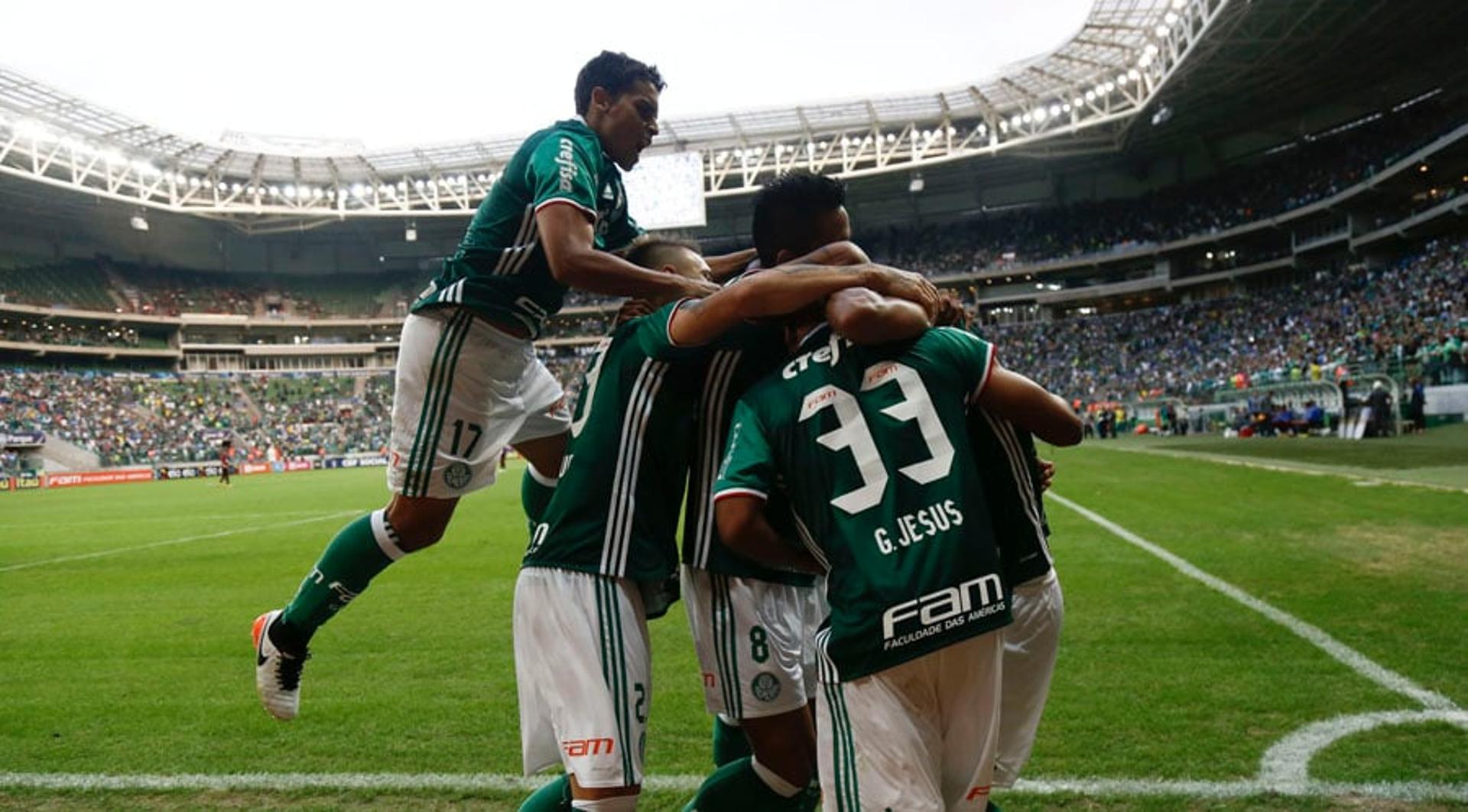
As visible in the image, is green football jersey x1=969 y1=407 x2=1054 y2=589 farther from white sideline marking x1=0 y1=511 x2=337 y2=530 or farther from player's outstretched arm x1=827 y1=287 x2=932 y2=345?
white sideline marking x1=0 y1=511 x2=337 y2=530

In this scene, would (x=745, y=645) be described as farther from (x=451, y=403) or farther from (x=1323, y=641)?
(x=1323, y=641)

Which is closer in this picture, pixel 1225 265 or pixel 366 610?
pixel 366 610

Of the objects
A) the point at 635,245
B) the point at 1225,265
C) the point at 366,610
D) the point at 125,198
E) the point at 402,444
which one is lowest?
the point at 366,610

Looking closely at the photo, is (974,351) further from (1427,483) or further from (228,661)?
(1427,483)

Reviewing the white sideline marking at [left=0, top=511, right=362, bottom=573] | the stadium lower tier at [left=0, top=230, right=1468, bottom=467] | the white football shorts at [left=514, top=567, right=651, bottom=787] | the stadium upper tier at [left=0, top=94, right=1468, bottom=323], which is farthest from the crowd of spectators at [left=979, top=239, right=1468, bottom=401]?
the white football shorts at [left=514, top=567, right=651, bottom=787]

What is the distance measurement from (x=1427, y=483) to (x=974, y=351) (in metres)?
12.7

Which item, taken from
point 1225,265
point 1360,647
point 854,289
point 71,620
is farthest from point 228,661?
point 1225,265

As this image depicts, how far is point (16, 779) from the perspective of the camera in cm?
356

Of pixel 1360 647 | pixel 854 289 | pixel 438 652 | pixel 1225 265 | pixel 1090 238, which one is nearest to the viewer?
pixel 854 289

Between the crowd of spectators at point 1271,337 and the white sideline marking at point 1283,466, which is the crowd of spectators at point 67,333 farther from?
the white sideline marking at point 1283,466

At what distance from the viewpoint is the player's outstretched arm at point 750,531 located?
2074 mm

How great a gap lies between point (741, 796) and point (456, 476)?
5.47 ft

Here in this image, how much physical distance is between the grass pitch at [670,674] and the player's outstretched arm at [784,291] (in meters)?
1.81

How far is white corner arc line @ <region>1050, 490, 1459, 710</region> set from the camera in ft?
12.6
